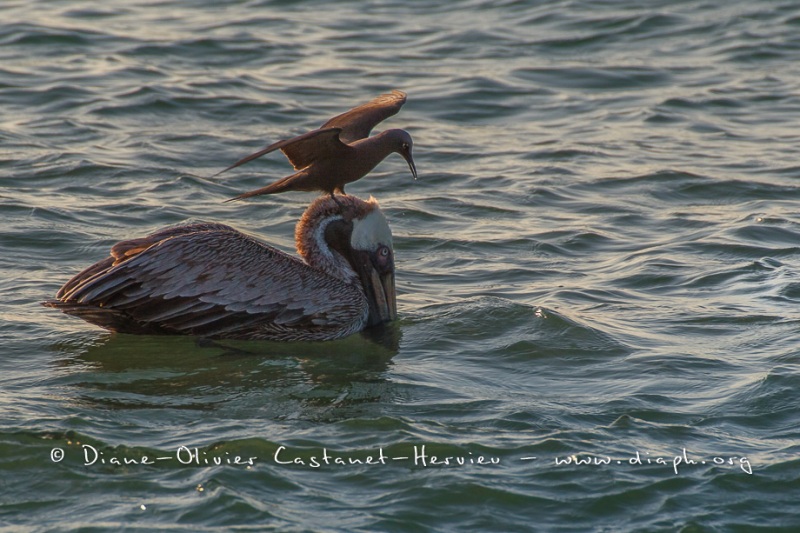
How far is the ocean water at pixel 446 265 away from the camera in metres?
5.06

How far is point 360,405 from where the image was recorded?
601 cm

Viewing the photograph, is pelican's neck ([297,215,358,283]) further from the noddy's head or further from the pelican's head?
the noddy's head

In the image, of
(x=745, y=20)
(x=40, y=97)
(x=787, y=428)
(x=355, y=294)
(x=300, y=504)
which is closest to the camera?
(x=300, y=504)

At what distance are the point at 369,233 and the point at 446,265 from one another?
1.27m

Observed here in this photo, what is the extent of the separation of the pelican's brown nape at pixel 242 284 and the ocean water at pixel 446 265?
6.5 inches

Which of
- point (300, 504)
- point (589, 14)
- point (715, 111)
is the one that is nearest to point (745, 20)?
point (589, 14)

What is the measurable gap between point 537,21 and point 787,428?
420 inches

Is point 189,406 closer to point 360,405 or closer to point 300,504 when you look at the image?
point 360,405

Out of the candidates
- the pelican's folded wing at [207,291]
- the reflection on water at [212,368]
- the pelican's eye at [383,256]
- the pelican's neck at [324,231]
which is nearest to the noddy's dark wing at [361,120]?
the pelican's neck at [324,231]

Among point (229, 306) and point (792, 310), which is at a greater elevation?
point (229, 306)

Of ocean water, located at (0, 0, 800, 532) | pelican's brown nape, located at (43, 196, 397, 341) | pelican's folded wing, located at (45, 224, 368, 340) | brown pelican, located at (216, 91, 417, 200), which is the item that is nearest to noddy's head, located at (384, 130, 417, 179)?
brown pelican, located at (216, 91, 417, 200)

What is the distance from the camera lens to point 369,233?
745 cm

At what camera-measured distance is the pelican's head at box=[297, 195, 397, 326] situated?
24.4 feet

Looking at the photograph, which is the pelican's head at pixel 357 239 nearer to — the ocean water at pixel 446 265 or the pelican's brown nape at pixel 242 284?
the pelican's brown nape at pixel 242 284
